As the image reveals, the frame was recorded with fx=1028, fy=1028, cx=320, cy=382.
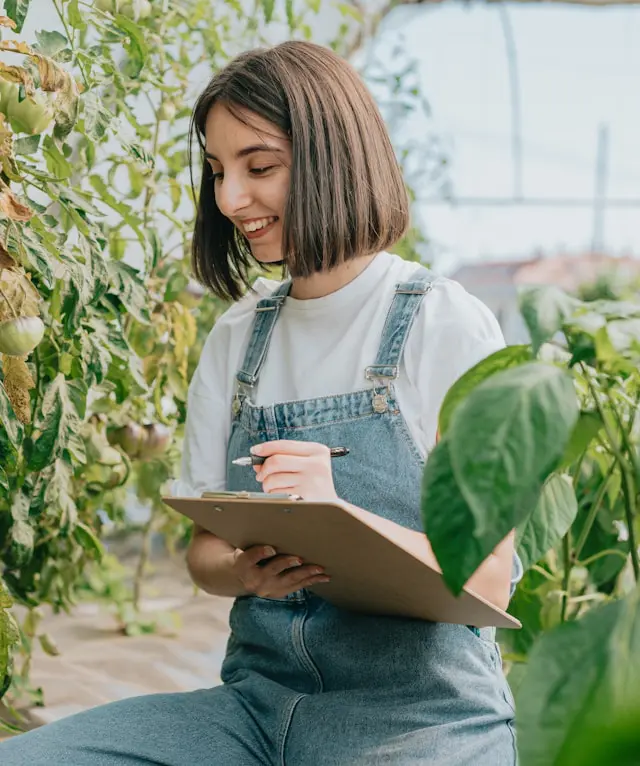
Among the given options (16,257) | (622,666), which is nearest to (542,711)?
(622,666)

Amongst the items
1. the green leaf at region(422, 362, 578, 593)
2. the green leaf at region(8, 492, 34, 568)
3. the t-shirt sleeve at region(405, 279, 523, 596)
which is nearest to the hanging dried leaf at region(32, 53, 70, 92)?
the t-shirt sleeve at region(405, 279, 523, 596)

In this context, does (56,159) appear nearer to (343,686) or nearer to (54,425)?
(54,425)

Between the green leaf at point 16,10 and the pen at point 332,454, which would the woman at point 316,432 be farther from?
the green leaf at point 16,10

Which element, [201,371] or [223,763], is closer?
[223,763]

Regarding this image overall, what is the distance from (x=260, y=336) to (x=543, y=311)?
0.72 meters

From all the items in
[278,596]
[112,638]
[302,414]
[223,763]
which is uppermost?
[302,414]

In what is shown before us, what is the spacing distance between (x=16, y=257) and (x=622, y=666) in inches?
33.0

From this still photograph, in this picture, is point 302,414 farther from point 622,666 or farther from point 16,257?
point 622,666

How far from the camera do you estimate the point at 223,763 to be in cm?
105

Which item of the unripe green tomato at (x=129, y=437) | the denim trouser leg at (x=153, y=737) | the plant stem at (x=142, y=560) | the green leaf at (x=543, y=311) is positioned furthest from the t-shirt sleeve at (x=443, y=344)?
the plant stem at (x=142, y=560)

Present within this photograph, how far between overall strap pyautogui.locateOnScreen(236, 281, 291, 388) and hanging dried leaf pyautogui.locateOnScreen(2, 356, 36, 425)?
0.27 m

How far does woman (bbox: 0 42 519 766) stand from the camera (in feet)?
3.33

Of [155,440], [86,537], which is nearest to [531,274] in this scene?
[155,440]

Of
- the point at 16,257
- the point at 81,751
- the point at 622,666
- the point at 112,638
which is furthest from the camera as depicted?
the point at 112,638
